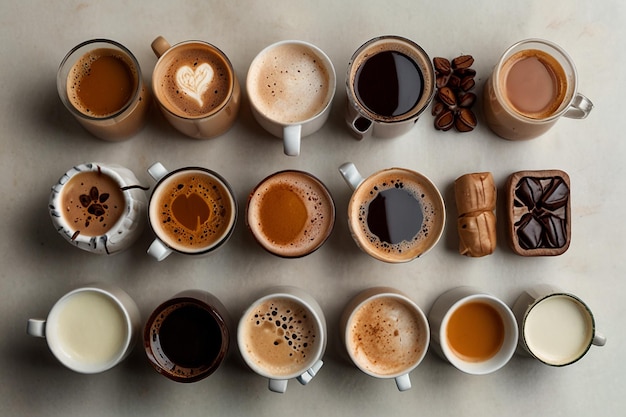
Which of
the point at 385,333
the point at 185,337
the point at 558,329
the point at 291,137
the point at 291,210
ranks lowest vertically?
the point at 558,329

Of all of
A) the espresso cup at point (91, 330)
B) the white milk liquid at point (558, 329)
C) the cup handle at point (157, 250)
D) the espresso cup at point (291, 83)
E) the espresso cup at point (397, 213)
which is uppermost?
the espresso cup at point (291, 83)

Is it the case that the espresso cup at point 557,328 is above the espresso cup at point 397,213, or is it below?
below

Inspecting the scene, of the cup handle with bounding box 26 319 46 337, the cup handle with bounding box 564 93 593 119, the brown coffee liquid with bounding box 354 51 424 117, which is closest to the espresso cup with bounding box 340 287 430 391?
the brown coffee liquid with bounding box 354 51 424 117

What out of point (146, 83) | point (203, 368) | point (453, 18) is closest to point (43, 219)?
point (146, 83)

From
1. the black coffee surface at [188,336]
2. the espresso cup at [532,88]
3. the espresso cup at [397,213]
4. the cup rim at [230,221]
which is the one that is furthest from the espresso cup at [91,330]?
the espresso cup at [532,88]

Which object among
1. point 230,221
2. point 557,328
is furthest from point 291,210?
point 557,328

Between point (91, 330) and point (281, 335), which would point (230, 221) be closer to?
point (281, 335)

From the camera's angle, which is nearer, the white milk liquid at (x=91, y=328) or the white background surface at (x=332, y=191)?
the white milk liquid at (x=91, y=328)

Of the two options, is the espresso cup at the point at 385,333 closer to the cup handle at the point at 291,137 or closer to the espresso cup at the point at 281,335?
the espresso cup at the point at 281,335
